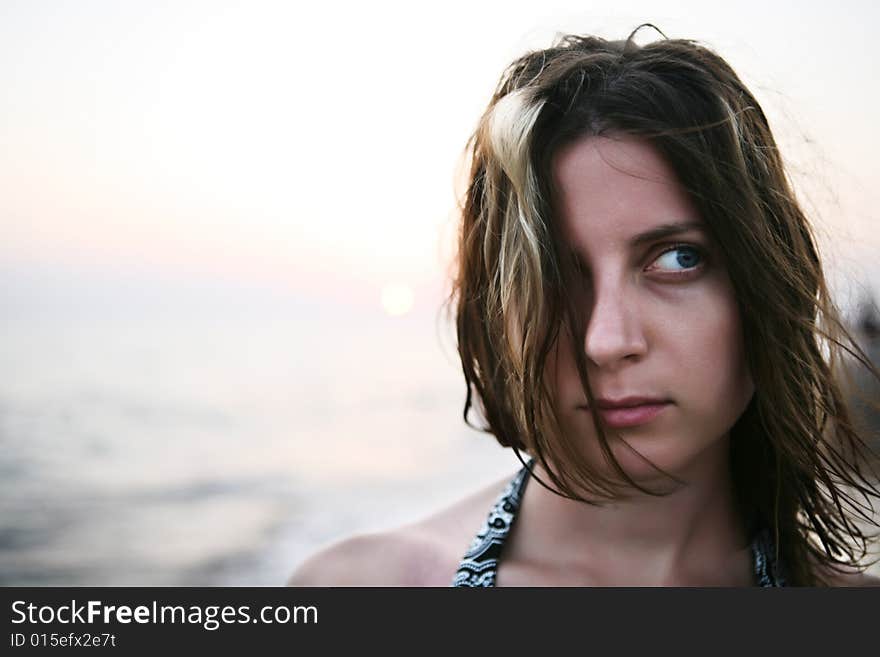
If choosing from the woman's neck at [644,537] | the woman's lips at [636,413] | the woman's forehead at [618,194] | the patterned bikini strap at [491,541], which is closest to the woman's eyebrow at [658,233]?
the woman's forehead at [618,194]

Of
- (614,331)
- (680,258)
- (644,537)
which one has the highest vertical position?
(680,258)

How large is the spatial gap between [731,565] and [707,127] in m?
0.91

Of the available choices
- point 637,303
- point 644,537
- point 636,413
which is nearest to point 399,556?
point 644,537

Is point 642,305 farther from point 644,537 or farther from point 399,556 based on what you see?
point 399,556

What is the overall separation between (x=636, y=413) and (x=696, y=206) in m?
0.35

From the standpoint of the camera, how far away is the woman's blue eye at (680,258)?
1.26 meters

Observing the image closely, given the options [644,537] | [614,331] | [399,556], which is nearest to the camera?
[614,331]

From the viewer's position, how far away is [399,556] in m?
1.66

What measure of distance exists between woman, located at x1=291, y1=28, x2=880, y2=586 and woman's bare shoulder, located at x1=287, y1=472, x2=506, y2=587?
52mm

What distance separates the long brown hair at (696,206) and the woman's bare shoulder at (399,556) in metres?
0.28

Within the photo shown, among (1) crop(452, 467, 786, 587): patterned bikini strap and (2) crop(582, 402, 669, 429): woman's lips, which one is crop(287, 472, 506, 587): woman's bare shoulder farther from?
(2) crop(582, 402, 669, 429): woman's lips
